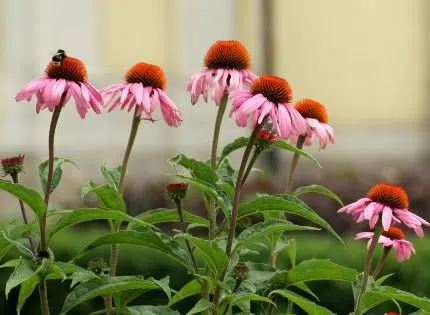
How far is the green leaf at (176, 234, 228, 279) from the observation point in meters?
2.07

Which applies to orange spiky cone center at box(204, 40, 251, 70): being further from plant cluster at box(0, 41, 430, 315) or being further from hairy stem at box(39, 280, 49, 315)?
hairy stem at box(39, 280, 49, 315)

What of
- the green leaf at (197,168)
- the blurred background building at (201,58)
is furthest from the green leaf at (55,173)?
the blurred background building at (201,58)

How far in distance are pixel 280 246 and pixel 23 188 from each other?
67 cm

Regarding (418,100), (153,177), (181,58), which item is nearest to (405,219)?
(153,177)

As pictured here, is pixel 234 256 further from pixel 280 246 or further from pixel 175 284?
pixel 175 284

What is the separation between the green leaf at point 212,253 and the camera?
207cm

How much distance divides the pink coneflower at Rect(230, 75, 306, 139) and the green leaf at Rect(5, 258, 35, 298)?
472 mm

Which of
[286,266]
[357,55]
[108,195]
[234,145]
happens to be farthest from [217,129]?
[357,55]

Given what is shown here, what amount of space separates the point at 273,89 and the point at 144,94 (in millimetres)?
307

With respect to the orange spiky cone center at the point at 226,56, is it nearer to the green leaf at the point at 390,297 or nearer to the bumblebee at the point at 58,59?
the bumblebee at the point at 58,59

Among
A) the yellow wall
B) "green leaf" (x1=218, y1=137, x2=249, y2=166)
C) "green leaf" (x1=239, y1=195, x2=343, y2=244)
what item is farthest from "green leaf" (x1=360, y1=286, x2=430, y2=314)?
the yellow wall

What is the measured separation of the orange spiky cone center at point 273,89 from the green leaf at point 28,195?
455 millimetres

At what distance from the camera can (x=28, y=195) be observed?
2088mm

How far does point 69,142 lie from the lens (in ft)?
40.6
